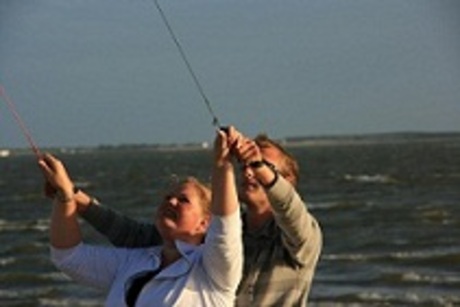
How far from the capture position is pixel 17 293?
15242 mm

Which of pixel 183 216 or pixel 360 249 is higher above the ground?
pixel 183 216

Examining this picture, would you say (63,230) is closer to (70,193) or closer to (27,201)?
(70,193)

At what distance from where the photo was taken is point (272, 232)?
3.83 meters

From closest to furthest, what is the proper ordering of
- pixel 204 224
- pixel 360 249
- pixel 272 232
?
pixel 204 224
pixel 272 232
pixel 360 249

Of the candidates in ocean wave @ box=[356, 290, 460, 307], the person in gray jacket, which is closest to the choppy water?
ocean wave @ box=[356, 290, 460, 307]

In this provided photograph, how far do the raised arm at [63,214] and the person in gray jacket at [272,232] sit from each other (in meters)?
0.31

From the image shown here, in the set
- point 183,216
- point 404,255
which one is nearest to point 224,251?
point 183,216

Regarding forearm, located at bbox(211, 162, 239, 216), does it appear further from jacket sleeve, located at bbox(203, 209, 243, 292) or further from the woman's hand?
the woman's hand

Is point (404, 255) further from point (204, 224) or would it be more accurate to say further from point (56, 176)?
point (56, 176)

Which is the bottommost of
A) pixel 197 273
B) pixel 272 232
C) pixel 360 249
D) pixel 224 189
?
pixel 360 249

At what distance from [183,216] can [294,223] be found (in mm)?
383

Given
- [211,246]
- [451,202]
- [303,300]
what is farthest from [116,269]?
[451,202]

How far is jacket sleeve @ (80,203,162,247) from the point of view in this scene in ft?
13.2

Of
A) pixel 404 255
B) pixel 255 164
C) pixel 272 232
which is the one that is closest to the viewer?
pixel 255 164
